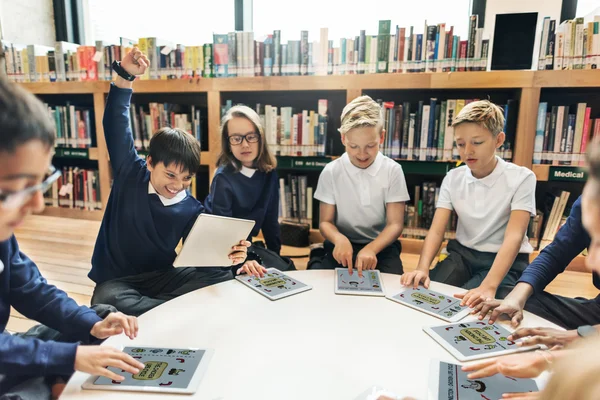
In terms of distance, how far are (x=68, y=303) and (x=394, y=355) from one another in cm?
82

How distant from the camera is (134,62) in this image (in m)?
1.43

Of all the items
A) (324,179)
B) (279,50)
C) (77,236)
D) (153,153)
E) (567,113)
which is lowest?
A: (77,236)

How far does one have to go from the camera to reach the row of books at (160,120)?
10.0ft

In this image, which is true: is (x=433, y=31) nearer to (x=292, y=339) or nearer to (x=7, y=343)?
(x=292, y=339)

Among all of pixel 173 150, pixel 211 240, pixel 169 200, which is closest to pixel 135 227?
pixel 169 200

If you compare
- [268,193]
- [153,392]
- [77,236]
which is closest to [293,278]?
[153,392]

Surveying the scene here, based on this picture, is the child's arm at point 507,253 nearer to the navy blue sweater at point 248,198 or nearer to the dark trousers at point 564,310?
Answer: the dark trousers at point 564,310

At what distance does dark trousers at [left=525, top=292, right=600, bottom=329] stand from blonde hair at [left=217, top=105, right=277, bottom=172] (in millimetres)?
1250

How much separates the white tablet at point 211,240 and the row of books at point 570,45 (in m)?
2.10

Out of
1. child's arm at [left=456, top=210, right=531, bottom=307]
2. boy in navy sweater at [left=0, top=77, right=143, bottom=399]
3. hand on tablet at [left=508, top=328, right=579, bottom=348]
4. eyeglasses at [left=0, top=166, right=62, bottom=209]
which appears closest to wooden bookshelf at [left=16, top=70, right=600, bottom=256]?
child's arm at [left=456, top=210, right=531, bottom=307]

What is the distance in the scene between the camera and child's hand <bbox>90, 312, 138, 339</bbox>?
874mm

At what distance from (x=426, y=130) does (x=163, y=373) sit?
227cm

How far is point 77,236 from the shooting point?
120 inches

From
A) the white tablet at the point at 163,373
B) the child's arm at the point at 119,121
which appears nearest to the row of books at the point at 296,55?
the child's arm at the point at 119,121
